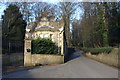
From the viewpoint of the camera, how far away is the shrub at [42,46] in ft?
60.9

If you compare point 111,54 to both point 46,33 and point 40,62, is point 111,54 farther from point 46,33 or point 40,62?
point 46,33

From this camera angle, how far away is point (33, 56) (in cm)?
1788

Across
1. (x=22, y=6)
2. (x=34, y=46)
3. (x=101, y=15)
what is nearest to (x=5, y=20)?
(x=22, y=6)

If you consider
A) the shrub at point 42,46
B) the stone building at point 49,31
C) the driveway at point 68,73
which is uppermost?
the stone building at point 49,31

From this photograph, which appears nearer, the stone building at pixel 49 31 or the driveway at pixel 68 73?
the driveway at pixel 68 73

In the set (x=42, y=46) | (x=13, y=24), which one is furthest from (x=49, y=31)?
(x=13, y=24)

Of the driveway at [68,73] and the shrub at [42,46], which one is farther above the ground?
the shrub at [42,46]

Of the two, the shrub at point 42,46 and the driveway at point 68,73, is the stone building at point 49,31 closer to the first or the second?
the shrub at point 42,46

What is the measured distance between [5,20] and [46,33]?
35.7 ft

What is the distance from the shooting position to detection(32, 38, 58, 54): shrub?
60.9 feet

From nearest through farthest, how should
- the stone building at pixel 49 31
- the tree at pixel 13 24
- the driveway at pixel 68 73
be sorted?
the driveway at pixel 68 73 → the stone building at pixel 49 31 → the tree at pixel 13 24

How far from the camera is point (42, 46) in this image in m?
18.9

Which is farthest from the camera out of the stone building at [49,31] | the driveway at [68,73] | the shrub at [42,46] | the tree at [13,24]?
the tree at [13,24]

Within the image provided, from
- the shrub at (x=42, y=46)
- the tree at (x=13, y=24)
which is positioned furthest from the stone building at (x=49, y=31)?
the tree at (x=13, y=24)
